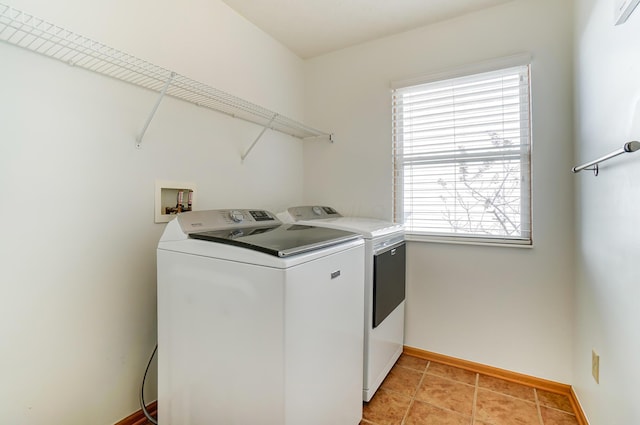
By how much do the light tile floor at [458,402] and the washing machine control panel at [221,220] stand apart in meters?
1.21

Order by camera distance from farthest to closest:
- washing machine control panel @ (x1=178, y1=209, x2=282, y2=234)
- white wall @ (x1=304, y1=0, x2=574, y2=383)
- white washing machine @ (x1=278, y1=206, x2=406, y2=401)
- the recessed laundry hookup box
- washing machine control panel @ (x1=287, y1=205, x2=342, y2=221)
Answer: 1. washing machine control panel @ (x1=287, y1=205, x2=342, y2=221)
2. white wall @ (x1=304, y1=0, x2=574, y2=383)
3. white washing machine @ (x1=278, y1=206, x2=406, y2=401)
4. the recessed laundry hookup box
5. washing machine control panel @ (x1=178, y1=209, x2=282, y2=234)

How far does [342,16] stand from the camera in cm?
206

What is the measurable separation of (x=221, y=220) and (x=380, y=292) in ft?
3.18

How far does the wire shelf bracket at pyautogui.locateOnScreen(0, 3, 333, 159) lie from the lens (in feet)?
3.41

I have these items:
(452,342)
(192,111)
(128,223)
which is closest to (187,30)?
(192,111)

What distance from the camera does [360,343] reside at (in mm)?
1510

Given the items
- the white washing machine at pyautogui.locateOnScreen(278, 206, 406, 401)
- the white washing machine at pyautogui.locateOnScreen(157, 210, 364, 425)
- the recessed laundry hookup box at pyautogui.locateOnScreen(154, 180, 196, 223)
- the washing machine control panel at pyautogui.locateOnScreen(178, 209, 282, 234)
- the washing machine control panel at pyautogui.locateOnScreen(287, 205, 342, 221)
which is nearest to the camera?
the white washing machine at pyautogui.locateOnScreen(157, 210, 364, 425)

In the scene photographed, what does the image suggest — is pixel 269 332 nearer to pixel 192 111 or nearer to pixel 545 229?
pixel 192 111

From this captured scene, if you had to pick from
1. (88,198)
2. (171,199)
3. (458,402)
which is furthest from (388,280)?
(88,198)

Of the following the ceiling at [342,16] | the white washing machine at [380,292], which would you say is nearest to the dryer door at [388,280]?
the white washing machine at [380,292]

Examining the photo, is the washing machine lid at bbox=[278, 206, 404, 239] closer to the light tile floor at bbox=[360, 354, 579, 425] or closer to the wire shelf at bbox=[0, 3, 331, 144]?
the wire shelf at bbox=[0, 3, 331, 144]

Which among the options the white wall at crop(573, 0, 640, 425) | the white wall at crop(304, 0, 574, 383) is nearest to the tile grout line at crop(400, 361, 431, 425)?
the white wall at crop(304, 0, 574, 383)

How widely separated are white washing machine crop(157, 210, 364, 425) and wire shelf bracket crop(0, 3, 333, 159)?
2.25 feet

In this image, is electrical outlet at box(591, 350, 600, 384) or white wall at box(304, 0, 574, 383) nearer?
electrical outlet at box(591, 350, 600, 384)
